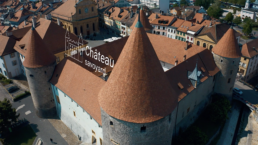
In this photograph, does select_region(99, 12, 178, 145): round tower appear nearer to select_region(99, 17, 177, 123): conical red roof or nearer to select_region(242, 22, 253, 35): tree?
select_region(99, 17, 177, 123): conical red roof

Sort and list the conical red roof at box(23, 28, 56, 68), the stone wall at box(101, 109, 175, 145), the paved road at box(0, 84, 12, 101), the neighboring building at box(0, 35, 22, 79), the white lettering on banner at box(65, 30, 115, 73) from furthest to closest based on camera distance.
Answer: the neighboring building at box(0, 35, 22, 79) → the paved road at box(0, 84, 12, 101) → the white lettering on banner at box(65, 30, 115, 73) → the conical red roof at box(23, 28, 56, 68) → the stone wall at box(101, 109, 175, 145)

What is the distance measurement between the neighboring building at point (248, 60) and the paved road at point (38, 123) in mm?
42428

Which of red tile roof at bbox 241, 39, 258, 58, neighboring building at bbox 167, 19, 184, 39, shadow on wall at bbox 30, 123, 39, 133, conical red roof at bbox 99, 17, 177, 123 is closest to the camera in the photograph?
conical red roof at bbox 99, 17, 177, 123

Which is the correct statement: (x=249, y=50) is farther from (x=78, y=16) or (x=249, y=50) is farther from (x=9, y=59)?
(x=9, y=59)

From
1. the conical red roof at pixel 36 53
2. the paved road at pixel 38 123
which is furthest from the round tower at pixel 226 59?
the paved road at pixel 38 123

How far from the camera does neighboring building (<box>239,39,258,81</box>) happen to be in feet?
165

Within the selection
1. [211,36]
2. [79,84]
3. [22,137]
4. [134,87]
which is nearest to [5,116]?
[22,137]

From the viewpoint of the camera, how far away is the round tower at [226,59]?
36.1m

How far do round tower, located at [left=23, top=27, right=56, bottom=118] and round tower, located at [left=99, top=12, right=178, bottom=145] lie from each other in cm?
1630

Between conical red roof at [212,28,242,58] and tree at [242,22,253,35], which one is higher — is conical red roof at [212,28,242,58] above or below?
above

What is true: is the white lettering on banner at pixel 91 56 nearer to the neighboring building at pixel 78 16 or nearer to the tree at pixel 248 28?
the neighboring building at pixel 78 16

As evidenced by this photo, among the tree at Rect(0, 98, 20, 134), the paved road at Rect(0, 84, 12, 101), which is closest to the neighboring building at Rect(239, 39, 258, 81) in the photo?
the tree at Rect(0, 98, 20, 134)

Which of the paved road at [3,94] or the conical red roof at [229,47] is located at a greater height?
the conical red roof at [229,47]

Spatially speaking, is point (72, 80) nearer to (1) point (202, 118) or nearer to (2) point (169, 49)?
(2) point (169, 49)
